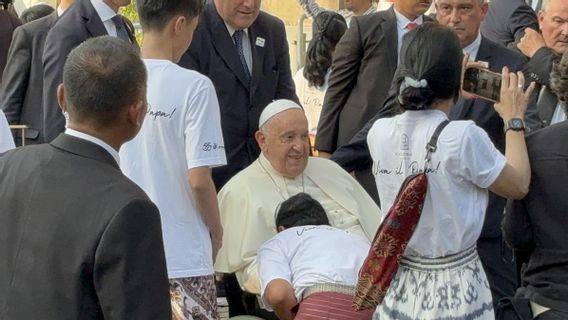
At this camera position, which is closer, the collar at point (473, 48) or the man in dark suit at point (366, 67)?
the collar at point (473, 48)

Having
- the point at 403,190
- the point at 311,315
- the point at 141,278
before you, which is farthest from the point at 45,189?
the point at 311,315

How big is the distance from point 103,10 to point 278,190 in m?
1.28

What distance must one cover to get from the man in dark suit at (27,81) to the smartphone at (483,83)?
3.04 m

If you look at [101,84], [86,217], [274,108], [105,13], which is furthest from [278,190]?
[86,217]

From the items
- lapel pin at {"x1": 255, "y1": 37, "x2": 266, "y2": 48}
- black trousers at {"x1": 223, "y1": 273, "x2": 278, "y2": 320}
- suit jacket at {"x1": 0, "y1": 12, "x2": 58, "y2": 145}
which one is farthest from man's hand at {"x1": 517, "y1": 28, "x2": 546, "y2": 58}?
suit jacket at {"x1": 0, "y1": 12, "x2": 58, "y2": 145}

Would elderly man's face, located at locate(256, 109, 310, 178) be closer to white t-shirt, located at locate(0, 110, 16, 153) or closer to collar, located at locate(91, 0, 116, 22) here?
collar, located at locate(91, 0, 116, 22)

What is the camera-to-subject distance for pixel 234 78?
577cm

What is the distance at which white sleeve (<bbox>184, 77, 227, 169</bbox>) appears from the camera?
405cm

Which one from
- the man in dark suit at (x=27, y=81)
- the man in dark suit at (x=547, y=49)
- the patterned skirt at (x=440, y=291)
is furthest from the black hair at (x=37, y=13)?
the patterned skirt at (x=440, y=291)

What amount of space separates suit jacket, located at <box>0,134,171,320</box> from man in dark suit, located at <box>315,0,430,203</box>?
3.35 metres

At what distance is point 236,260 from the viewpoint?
5312 mm

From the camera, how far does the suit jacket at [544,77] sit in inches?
213

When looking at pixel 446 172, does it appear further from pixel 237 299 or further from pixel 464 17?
pixel 237 299

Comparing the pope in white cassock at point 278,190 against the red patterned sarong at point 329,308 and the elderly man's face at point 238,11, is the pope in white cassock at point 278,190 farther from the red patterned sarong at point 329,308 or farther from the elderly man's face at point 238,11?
the red patterned sarong at point 329,308
